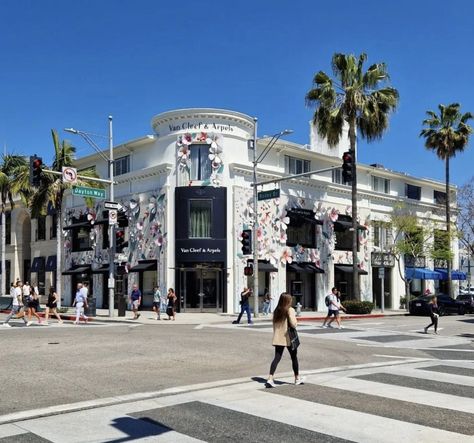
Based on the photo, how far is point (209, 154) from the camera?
1334 inches

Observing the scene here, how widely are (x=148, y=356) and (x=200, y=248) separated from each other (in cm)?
1985

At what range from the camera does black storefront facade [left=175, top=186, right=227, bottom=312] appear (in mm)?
33531

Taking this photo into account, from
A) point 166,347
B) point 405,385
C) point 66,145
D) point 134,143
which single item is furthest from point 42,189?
point 405,385

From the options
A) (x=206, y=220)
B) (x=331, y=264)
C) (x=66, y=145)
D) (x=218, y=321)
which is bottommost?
(x=218, y=321)

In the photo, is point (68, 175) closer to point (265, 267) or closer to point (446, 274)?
point (265, 267)

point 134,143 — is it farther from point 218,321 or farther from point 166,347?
point 166,347

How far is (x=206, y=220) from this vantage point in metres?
33.9

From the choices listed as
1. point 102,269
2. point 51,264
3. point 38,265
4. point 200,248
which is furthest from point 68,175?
point 38,265

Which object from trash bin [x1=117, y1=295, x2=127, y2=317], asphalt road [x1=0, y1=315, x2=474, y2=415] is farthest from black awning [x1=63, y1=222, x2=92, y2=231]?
asphalt road [x1=0, y1=315, x2=474, y2=415]

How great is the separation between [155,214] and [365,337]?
17888 mm

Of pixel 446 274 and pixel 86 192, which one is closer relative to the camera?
pixel 86 192

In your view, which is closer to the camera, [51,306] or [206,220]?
[51,306]

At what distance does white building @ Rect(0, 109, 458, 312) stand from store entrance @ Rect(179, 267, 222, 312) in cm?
6

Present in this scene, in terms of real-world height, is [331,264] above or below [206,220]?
below
